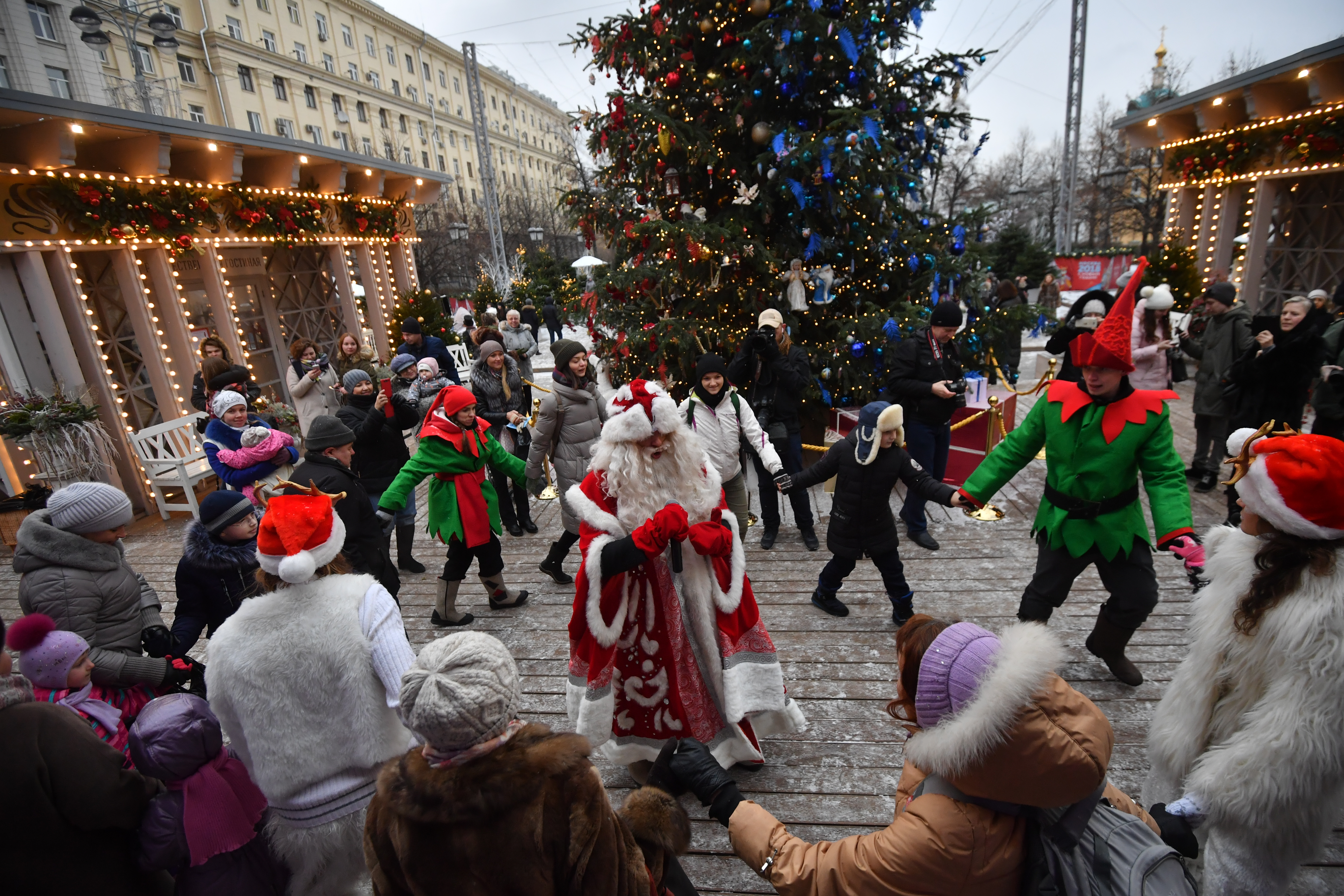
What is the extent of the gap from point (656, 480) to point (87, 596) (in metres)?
2.35

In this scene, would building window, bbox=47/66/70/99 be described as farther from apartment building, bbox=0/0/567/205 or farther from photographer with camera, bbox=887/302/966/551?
photographer with camera, bbox=887/302/966/551

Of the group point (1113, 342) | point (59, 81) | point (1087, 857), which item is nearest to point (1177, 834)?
point (1087, 857)

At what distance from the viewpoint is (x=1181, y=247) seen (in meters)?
10.9

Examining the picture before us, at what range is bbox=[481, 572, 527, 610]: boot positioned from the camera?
4.78m

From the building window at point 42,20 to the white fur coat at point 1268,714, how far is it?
32.3 metres

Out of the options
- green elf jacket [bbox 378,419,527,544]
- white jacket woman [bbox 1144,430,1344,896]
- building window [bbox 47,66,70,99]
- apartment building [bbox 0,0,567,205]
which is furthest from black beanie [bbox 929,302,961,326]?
building window [bbox 47,66,70,99]

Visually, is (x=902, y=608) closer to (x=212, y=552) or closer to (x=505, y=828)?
(x=505, y=828)

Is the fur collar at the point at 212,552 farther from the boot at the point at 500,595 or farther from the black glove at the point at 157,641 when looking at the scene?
the boot at the point at 500,595

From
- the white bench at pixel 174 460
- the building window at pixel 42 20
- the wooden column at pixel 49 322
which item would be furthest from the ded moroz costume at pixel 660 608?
the building window at pixel 42 20

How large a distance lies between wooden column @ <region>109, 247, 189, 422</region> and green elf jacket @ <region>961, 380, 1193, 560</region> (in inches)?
366

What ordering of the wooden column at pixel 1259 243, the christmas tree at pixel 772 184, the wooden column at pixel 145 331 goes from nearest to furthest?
the christmas tree at pixel 772 184 < the wooden column at pixel 145 331 < the wooden column at pixel 1259 243

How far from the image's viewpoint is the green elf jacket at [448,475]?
13.6 feet

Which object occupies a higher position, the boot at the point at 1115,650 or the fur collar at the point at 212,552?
the fur collar at the point at 212,552

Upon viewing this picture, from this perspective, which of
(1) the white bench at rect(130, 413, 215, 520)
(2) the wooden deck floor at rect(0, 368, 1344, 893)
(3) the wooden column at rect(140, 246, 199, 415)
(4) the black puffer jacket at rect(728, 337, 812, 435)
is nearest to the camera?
(2) the wooden deck floor at rect(0, 368, 1344, 893)
